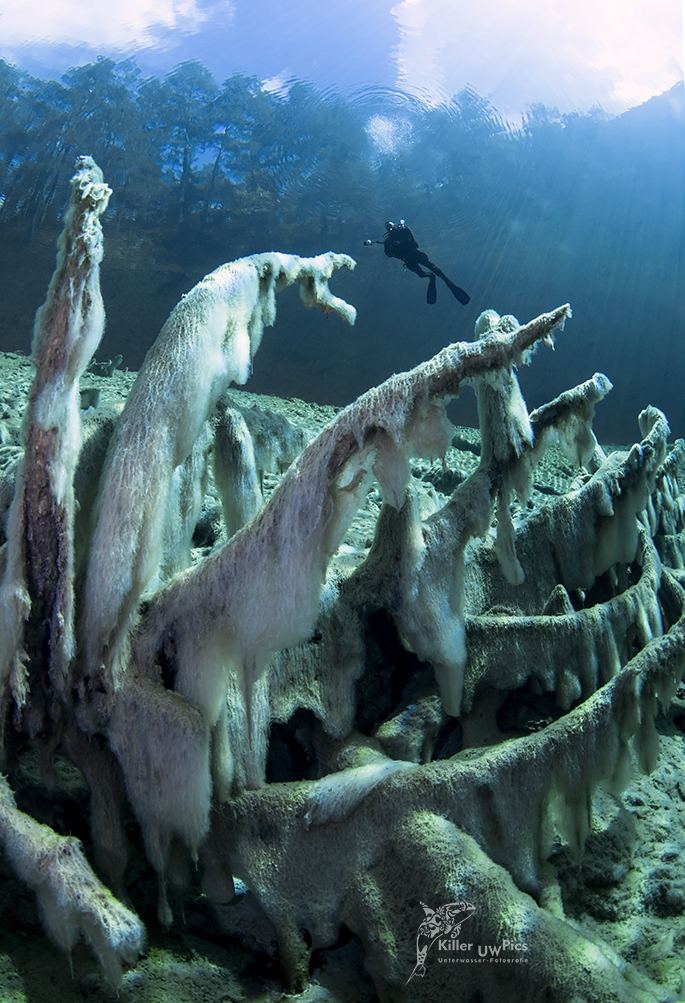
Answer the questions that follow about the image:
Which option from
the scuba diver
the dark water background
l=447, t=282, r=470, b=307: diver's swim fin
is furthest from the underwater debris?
the dark water background

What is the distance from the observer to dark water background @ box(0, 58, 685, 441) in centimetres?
951

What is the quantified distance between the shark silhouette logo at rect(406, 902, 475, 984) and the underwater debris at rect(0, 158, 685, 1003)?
1.4 inches

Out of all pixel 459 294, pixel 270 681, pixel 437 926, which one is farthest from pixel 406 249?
pixel 437 926

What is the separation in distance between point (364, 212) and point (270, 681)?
10.9 meters

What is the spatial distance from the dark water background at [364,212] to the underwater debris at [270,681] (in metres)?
6.84

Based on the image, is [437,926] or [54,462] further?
[54,462]

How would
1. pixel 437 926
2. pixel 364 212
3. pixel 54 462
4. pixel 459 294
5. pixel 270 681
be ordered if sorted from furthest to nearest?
1. pixel 364 212
2. pixel 459 294
3. pixel 270 681
4. pixel 54 462
5. pixel 437 926

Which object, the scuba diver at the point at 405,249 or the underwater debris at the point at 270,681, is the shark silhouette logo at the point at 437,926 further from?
the scuba diver at the point at 405,249

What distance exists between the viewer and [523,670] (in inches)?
114

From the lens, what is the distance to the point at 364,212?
1133 centimetres

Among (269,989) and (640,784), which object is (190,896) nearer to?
(269,989)

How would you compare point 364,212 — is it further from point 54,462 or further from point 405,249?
point 54,462

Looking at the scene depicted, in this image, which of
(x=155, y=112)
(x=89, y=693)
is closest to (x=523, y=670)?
(x=89, y=693)

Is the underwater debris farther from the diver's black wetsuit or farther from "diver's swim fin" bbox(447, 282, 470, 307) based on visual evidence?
"diver's swim fin" bbox(447, 282, 470, 307)
